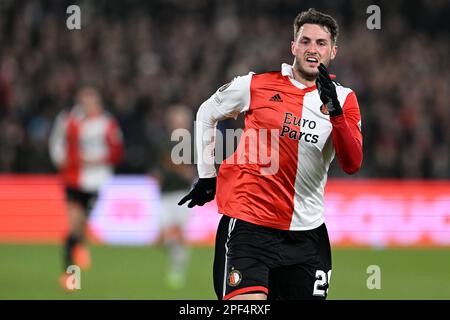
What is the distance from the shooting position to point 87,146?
41.7ft

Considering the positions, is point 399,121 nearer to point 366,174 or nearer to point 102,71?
point 366,174

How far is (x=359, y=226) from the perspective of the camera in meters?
14.9

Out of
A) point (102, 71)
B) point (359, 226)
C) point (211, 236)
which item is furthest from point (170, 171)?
point (102, 71)

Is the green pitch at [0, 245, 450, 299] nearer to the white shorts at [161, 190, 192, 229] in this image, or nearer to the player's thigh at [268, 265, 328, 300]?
the white shorts at [161, 190, 192, 229]

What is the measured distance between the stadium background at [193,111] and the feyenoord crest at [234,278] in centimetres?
508

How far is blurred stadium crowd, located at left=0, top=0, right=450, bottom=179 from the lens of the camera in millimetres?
16578

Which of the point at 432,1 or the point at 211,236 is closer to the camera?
the point at 211,236

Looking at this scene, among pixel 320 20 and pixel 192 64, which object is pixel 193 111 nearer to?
pixel 192 64

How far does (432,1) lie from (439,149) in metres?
4.14

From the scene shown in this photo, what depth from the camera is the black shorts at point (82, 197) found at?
1198 centimetres

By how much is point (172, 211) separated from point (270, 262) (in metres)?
6.58

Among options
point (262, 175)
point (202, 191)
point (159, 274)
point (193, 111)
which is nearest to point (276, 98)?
point (262, 175)

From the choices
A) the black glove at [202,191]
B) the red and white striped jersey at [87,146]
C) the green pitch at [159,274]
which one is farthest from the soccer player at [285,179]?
the red and white striped jersey at [87,146]

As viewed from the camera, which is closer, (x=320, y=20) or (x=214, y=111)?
(x=320, y=20)
